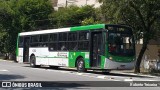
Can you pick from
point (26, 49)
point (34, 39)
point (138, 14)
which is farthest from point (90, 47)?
point (26, 49)

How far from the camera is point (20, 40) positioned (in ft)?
117

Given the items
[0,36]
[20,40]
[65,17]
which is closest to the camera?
[20,40]

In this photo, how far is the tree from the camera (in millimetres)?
26891

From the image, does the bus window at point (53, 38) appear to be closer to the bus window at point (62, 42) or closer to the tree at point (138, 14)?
the bus window at point (62, 42)

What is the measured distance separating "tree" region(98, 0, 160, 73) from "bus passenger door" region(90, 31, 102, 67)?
2.88 metres

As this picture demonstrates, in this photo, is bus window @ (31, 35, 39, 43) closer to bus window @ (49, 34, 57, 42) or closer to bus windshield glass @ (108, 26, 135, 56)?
bus window @ (49, 34, 57, 42)

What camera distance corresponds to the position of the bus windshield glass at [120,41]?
24406 mm

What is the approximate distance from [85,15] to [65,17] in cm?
251

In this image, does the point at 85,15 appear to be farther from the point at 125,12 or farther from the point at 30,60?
the point at 125,12

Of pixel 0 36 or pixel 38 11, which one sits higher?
pixel 38 11

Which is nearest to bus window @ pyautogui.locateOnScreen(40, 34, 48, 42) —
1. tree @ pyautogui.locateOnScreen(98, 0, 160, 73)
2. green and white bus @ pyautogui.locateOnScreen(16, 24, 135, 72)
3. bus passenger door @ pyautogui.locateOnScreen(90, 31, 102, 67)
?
green and white bus @ pyautogui.locateOnScreen(16, 24, 135, 72)

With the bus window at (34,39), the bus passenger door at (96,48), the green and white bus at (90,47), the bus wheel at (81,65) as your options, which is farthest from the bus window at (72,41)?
the bus window at (34,39)

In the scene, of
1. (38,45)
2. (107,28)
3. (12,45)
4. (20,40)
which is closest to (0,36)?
(12,45)

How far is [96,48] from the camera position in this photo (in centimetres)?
2525
